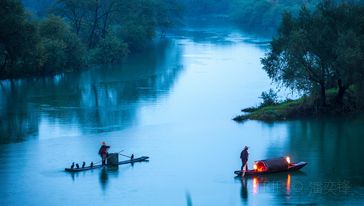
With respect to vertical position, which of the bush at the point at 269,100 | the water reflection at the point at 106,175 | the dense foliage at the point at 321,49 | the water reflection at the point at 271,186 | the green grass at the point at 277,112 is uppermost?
the dense foliage at the point at 321,49

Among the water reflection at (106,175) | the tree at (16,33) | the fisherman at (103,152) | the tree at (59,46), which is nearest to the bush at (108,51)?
the tree at (59,46)

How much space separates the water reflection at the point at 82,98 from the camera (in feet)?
164

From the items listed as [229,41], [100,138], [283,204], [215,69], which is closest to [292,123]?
[100,138]

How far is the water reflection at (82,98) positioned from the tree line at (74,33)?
225 centimetres

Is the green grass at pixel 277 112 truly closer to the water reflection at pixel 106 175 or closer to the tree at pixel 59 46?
the water reflection at pixel 106 175

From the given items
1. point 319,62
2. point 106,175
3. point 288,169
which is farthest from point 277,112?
point 106,175

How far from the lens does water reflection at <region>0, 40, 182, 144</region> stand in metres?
50.1

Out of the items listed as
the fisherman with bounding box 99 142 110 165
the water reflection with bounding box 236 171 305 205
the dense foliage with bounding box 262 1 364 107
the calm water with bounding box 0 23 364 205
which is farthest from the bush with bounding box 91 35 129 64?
the water reflection with bounding box 236 171 305 205

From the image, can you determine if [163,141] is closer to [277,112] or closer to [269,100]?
[277,112]

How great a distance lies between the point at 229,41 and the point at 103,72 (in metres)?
36.5

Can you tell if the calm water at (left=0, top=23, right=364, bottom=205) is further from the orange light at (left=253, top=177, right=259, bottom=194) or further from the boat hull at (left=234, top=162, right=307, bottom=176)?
the boat hull at (left=234, top=162, right=307, bottom=176)

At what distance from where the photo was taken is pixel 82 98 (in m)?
63.6

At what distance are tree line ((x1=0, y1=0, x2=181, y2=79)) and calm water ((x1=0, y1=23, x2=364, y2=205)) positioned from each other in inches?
103

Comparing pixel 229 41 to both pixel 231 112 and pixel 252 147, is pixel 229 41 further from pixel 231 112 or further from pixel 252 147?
pixel 252 147
